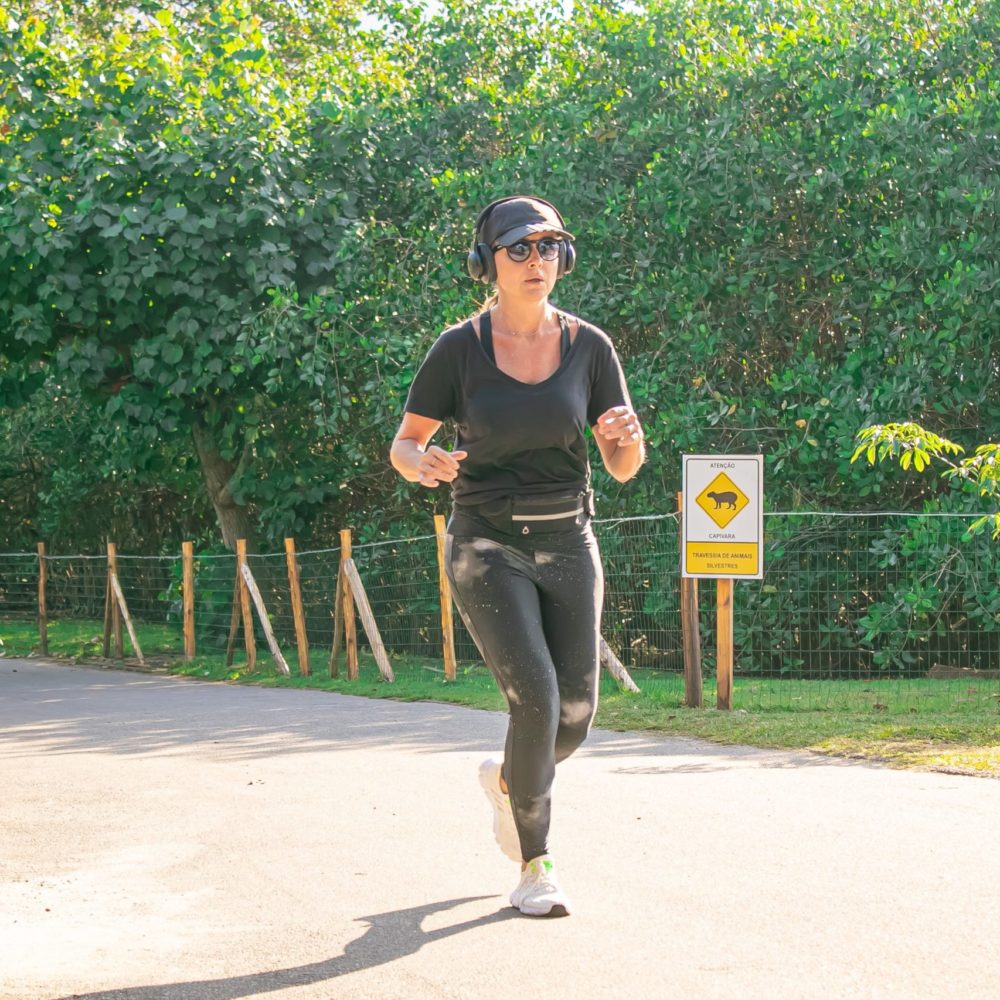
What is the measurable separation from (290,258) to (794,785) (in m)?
13.3

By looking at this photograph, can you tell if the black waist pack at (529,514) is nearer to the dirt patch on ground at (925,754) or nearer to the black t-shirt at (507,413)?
the black t-shirt at (507,413)

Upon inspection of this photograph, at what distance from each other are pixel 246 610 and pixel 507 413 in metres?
14.0

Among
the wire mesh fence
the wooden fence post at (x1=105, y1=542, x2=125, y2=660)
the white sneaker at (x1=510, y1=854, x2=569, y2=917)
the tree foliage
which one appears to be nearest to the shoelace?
the white sneaker at (x1=510, y1=854, x2=569, y2=917)

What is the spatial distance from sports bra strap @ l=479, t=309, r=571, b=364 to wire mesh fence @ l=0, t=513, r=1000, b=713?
26.5 ft

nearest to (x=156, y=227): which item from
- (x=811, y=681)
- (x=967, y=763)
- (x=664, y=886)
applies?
(x=811, y=681)

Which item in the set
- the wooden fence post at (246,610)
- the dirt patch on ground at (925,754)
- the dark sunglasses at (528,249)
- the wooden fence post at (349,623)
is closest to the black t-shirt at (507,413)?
the dark sunglasses at (528,249)

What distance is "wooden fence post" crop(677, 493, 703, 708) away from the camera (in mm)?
12727

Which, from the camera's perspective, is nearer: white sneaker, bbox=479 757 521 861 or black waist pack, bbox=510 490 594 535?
black waist pack, bbox=510 490 594 535

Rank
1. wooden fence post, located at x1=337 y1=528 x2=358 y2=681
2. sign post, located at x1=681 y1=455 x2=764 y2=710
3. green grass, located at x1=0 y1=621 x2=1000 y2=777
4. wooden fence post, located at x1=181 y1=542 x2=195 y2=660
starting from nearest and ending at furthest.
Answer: green grass, located at x1=0 y1=621 x2=1000 y2=777 < sign post, located at x1=681 y1=455 x2=764 y2=710 < wooden fence post, located at x1=337 y1=528 x2=358 y2=681 < wooden fence post, located at x1=181 y1=542 x2=195 y2=660

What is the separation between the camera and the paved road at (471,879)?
4.61m

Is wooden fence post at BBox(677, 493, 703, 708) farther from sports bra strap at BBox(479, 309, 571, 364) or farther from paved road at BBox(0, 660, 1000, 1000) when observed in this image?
sports bra strap at BBox(479, 309, 571, 364)

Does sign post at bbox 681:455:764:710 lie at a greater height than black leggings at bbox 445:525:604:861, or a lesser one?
greater

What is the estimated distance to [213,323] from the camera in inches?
799

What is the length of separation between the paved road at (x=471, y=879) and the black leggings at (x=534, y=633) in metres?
0.42
